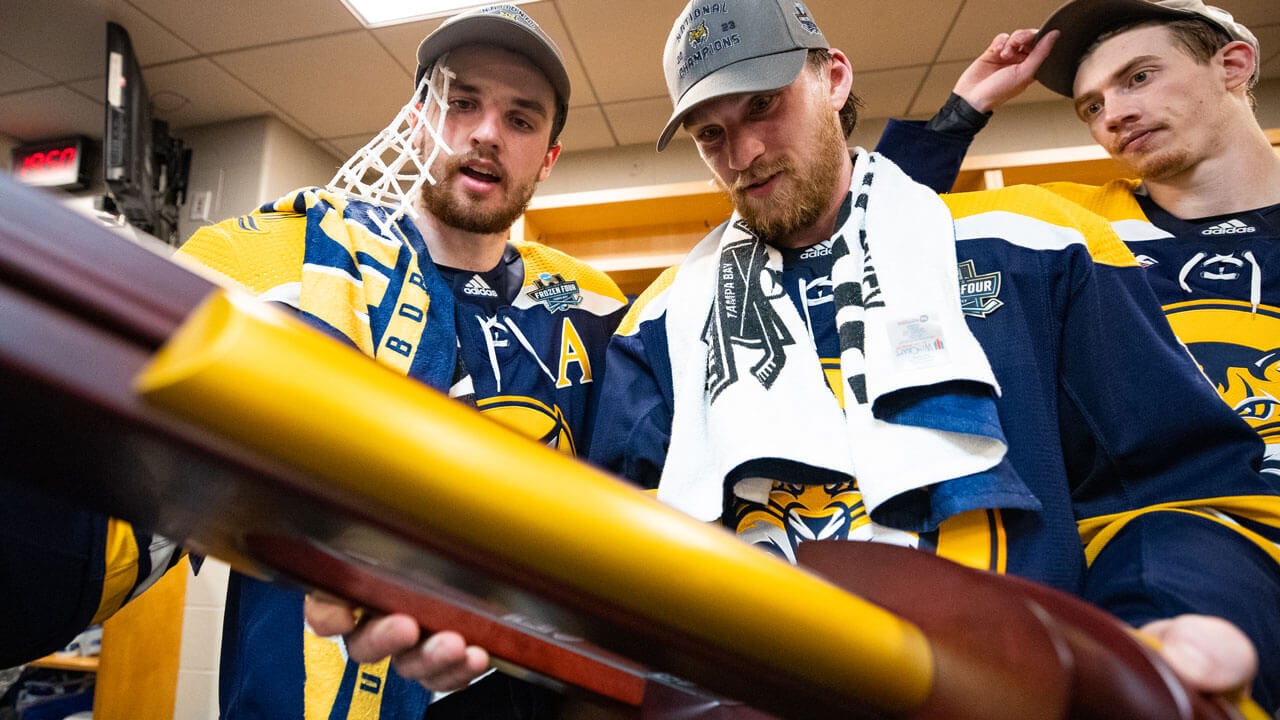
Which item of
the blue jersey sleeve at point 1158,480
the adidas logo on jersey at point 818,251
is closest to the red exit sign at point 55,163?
the adidas logo on jersey at point 818,251

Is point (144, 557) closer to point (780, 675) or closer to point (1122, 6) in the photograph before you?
point (780, 675)

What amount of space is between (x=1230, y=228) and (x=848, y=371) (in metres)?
0.97

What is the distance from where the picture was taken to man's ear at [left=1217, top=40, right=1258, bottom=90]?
127 centimetres

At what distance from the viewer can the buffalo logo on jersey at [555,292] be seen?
118 centimetres

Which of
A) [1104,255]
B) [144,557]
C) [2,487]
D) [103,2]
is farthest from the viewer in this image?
[103,2]

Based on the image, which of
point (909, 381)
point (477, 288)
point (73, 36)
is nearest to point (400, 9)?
point (73, 36)

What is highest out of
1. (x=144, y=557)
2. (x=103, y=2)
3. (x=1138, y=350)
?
(x=103, y=2)

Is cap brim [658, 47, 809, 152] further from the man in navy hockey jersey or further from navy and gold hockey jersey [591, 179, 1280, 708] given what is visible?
the man in navy hockey jersey

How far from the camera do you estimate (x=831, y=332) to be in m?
0.86

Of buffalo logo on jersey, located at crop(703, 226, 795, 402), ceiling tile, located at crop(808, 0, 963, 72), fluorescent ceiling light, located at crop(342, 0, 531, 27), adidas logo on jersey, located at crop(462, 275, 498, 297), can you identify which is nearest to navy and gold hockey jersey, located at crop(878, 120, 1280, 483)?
buffalo logo on jersey, located at crop(703, 226, 795, 402)

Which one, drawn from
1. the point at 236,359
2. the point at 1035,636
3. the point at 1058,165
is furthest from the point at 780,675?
the point at 1058,165

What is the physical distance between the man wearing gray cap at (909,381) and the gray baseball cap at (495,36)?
274mm

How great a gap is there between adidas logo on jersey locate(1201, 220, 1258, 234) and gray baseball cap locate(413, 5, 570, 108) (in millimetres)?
1270

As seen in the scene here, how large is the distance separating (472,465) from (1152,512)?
27.1 inches
